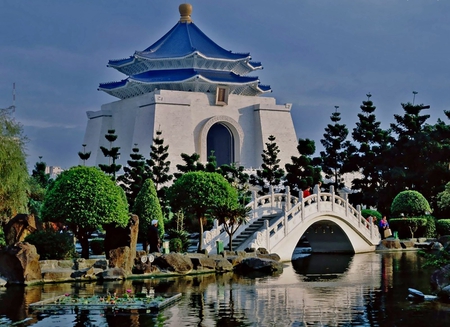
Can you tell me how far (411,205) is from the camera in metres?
33.9

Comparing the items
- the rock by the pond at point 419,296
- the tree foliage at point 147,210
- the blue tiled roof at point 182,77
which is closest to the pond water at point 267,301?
the rock by the pond at point 419,296

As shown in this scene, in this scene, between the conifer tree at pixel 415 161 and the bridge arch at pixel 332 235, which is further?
the conifer tree at pixel 415 161

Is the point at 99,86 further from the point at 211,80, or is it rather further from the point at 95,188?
the point at 95,188

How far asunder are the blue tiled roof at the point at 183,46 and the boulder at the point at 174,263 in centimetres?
2690

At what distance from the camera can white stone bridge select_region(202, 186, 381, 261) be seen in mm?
24922

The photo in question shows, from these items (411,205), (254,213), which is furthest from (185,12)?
(254,213)

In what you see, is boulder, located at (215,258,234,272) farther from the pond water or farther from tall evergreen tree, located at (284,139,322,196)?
tall evergreen tree, located at (284,139,322,196)

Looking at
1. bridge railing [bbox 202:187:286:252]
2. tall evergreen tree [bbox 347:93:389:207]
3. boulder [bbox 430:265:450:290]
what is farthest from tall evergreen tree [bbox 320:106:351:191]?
boulder [bbox 430:265:450:290]

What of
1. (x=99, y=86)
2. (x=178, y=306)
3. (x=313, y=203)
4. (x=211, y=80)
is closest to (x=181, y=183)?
(x=313, y=203)

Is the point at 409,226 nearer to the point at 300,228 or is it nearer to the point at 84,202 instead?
the point at 300,228

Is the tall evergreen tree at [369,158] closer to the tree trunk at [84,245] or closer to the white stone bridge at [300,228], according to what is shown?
the white stone bridge at [300,228]

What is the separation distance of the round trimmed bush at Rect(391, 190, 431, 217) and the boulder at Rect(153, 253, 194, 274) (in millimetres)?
15800

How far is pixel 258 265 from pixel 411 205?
14040 millimetres

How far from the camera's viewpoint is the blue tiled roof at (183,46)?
155ft
